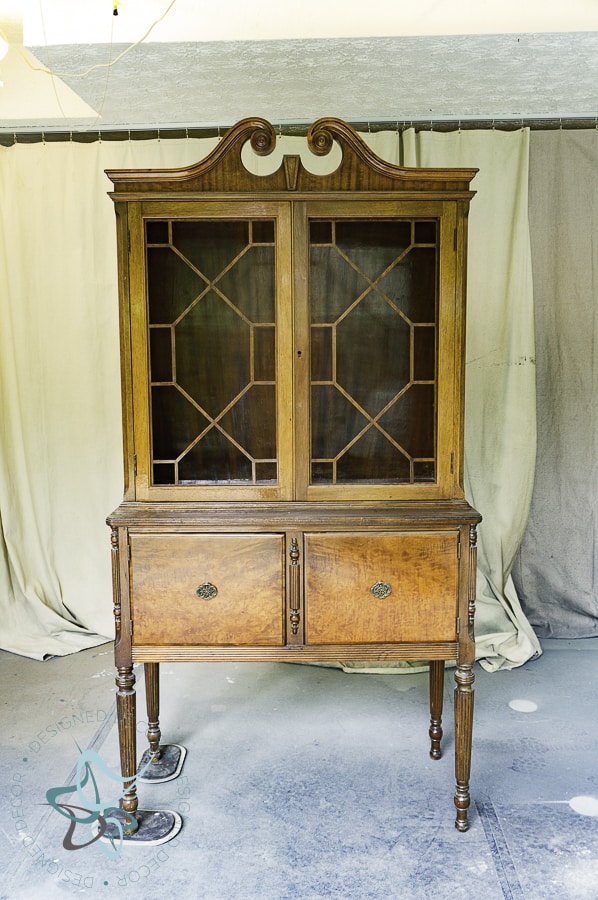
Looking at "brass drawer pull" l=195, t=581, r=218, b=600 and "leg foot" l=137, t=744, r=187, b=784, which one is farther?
"leg foot" l=137, t=744, r=187, b=784

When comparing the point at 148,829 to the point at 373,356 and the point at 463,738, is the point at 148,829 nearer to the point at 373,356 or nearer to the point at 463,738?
the point at 463,738

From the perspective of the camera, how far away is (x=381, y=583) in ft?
6.18

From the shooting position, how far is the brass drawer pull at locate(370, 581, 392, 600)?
1883 mm

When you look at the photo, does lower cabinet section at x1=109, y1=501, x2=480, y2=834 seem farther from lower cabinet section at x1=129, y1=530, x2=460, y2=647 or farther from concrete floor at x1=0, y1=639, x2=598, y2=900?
concrete floor at x1=0, y1=639, x2=598, y2=900

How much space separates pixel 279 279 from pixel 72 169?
1593 mm

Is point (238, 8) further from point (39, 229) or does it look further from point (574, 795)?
point (574, 795)

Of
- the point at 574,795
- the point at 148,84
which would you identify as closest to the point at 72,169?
the point at 148,84

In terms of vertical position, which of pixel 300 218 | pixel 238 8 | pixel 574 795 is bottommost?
pixel 574 795

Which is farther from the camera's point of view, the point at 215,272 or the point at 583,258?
the point at 583,258

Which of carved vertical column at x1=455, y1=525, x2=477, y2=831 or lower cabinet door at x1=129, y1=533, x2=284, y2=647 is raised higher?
lower cabinet door at x1=129, y1=533, x2=284, y2=647

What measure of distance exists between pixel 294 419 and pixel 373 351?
29cm

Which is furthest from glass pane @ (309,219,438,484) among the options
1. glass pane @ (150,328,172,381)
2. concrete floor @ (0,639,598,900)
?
concrete floor @ (0,639,598,900)

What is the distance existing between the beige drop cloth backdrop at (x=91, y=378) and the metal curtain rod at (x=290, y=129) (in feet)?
0.25

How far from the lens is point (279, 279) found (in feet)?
6.17
